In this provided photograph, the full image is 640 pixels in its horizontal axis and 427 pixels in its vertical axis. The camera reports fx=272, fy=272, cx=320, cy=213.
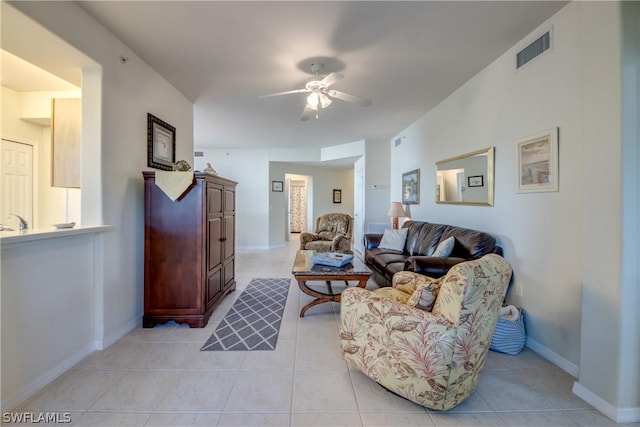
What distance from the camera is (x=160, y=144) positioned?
3.13 meters

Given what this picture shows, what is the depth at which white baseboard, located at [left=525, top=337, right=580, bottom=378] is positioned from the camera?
6.30ft

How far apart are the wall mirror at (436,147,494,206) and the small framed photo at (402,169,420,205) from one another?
70 cm

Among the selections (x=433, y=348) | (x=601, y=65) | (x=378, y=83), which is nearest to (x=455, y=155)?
(x=378, y=83)

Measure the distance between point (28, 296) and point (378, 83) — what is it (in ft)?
11.9

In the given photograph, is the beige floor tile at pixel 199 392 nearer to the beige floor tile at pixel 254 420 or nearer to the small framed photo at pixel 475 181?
the beige floor tile at pixel 254 420

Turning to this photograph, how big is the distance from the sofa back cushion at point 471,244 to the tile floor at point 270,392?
0.89m

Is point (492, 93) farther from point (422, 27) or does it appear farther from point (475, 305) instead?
point (475, 305)

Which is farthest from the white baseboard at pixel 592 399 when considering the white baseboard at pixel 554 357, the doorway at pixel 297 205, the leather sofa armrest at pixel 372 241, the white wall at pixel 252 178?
the doorway at pixel 297 205

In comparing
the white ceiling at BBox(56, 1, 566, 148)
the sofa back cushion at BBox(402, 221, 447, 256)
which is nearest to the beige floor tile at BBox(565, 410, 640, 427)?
the sofa back cushion at BBox(402, 221, 447, 256)

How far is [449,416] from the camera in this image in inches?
61.3

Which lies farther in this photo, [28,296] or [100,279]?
[100,279]

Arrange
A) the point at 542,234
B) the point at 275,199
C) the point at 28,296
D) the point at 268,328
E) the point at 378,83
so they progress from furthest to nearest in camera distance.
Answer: the point at 275,199
the point at 378,83
the point at 268,328
the point at 542,234
the point at 28,296

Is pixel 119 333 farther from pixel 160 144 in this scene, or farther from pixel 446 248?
pixel 446 248

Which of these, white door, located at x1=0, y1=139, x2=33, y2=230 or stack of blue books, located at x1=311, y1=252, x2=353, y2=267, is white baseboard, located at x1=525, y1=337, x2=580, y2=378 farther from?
white door, located at x1=0, y1=139, x2=33, y2=230
